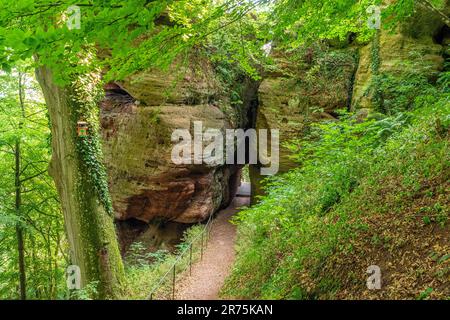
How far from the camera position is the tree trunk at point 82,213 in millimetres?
6602

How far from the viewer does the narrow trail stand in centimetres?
799

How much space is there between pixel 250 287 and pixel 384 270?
3.14 meters

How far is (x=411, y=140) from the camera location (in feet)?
19.8

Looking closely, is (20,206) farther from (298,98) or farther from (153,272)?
(298,98)

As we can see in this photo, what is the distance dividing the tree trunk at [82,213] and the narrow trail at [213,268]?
7.19 ft

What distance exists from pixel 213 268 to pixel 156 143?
6117mm

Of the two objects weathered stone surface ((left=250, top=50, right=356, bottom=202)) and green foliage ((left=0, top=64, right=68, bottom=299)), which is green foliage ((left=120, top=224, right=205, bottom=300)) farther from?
weathered stone surface ((left=250, top=50, right=356, bottom=202))

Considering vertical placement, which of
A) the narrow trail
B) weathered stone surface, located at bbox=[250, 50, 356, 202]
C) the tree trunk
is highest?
weathered stone surface, located at bbox=[250, 50, 356, 202]

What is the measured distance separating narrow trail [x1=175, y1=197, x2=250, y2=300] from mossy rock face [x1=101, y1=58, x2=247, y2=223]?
140 cm

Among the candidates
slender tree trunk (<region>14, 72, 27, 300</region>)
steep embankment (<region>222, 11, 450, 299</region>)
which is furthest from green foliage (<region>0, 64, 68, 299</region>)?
steep embankment (<region>222, 11, 450, 299</region>)

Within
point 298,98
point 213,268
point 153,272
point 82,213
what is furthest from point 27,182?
point 298,98

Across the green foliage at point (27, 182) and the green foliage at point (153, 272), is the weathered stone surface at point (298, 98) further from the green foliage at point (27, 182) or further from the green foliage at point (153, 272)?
the green foliage at point (27, 182)

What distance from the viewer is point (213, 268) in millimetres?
10117
